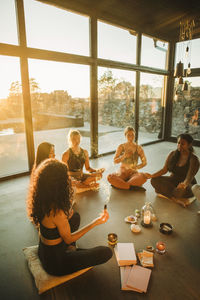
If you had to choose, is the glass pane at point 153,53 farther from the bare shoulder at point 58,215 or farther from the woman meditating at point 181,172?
the bare shoulder at point 58,215

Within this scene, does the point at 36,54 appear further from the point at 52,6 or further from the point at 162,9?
the point at 162,9

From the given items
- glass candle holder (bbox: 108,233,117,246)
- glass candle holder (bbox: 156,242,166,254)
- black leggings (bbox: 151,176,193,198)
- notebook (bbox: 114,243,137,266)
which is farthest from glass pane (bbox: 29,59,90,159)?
glass candle holder (bbox: 156,242,166,254)

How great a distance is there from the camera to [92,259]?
5.65 ft

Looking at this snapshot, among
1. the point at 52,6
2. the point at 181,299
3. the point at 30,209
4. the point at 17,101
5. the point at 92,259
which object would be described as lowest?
the point at 181,299

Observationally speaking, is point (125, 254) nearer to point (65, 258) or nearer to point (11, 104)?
point (65, 258)

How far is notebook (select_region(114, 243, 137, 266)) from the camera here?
1929 millimetres

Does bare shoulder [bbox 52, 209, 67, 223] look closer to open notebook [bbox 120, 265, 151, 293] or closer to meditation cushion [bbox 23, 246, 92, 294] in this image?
meditation cushion [bbox 23, 246, 92, 294]

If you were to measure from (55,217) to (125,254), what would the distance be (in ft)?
3.07

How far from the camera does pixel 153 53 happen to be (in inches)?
259

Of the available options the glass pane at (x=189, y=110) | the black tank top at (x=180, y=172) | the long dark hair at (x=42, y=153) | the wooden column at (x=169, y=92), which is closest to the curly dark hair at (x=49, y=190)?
the long dark hair at (x=42, y=153)

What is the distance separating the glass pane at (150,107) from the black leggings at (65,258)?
5563 mm

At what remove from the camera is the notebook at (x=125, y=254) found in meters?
1.93

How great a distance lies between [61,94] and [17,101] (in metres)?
1.04

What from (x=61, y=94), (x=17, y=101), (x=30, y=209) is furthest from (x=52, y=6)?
(x=30, y=209)
